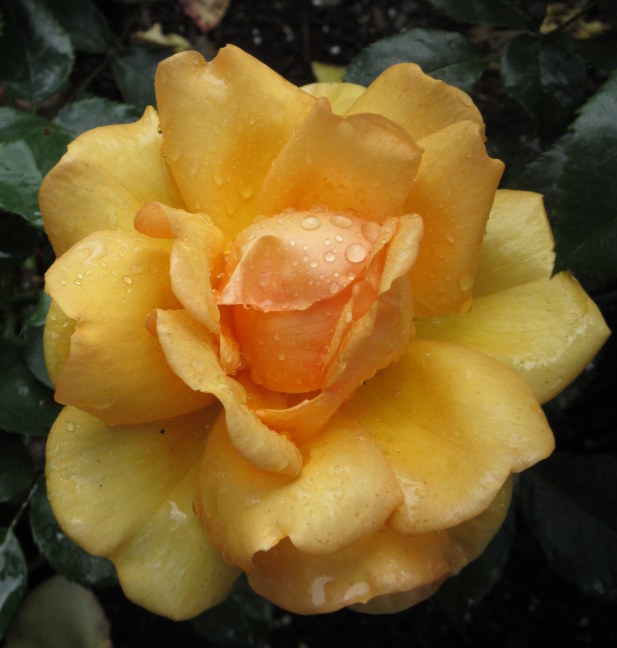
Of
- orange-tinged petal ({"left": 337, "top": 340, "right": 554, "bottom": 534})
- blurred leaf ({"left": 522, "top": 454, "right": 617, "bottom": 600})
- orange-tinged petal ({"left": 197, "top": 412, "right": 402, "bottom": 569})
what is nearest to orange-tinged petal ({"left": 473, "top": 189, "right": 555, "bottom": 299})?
orange-tinged petal ({"left": 337, "top": 340, "right": 554, "bottom": 534})

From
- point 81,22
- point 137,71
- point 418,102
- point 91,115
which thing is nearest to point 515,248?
point 418,102

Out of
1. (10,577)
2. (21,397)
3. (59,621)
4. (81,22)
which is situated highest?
(81,22)

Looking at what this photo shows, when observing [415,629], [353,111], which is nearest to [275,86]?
[353,111]

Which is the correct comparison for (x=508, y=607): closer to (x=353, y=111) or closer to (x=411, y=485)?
(x=411, y=485)

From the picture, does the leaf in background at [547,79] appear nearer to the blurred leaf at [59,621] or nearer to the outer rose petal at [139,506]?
the outer rose petal at [139,506]

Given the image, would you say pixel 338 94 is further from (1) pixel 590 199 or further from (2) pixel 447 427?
(2) pixel 447 427
